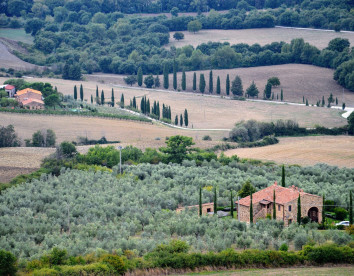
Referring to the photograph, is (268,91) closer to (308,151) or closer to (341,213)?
(308,151)

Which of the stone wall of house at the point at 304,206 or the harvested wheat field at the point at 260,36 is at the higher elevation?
the harvested wheat field at the point at 260,36

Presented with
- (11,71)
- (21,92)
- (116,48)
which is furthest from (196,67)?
(21,92)

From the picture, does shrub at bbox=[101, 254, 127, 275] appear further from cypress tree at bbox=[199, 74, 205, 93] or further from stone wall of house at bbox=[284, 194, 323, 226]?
cypress tree at bbox=[199, 74, 205, 93]

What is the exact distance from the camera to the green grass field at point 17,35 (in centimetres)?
13738

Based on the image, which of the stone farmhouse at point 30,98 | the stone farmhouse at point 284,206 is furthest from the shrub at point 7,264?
the stone farmhouse at point 30,98

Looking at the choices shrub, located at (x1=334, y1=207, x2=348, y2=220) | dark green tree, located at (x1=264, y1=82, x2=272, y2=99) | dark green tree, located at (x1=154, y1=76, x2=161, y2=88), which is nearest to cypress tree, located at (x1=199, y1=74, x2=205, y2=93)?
dark green tree, located at (x1=154, y1=76, x2=161, y2=88)

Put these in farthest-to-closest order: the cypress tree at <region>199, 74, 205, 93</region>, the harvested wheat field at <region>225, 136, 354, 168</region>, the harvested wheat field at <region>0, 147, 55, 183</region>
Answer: the cypress tree at <region>199, 74, 205, 93</region> → the harvested wheat field at <region>225, 136, 354, 168</region> → the harvested wheat field at <region>0, 147, 55, 183</region>

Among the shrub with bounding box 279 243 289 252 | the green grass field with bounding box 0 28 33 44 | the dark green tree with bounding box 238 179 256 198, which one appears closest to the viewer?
the shrub with bounding box 279 243 289 252

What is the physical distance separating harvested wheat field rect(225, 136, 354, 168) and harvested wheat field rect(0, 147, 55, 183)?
17.5 metres

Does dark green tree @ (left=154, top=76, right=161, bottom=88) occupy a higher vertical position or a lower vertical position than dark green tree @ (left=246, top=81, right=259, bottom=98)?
higher

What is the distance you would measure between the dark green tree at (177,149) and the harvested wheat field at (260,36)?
66287 millimetres

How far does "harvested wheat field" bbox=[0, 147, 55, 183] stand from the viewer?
58.7 m

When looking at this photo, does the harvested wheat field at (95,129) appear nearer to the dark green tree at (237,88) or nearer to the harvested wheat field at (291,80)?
the dark green tree at (237,88)

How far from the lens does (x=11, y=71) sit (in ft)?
357
